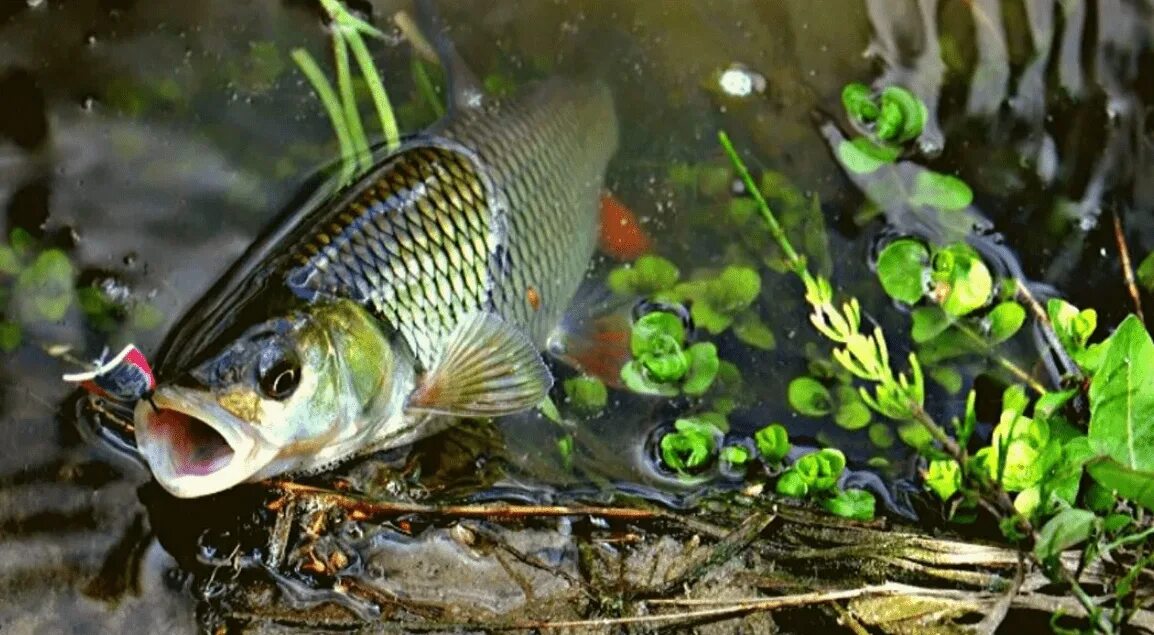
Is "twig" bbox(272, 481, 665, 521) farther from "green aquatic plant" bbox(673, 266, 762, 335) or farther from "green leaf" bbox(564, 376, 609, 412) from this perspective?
"green aquatic plant" bbox(673, 266, 762, 335)

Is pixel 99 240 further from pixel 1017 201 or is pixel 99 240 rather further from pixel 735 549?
pixel 1017 201

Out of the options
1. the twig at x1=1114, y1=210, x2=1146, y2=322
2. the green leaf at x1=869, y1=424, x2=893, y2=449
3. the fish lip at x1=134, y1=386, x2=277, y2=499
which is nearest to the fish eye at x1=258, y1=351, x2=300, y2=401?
the fish lip at x1=134, y1=386, x2=277, y2=499

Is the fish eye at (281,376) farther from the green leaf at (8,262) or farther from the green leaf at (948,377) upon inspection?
the green leaf at (948,377)

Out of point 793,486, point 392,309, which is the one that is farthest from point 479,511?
point 793,486

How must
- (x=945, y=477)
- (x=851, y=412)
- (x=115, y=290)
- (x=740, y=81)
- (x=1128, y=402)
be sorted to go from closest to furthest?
(x=1128, y=402), (x=945, y=477), (x=115, y=290), (x=851, y=412), (x=740, y=81)

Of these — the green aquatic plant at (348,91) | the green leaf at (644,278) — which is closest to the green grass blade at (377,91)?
the green aquatic plant at (348,91)

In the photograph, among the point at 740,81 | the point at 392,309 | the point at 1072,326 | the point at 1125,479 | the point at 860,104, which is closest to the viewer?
the point at 1125,479

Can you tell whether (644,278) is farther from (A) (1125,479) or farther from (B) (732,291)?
(A) (1125,479)
